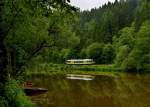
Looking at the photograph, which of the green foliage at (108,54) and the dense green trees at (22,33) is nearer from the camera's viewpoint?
the dense green trees at (22,33)

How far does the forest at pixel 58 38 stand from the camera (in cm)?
1472

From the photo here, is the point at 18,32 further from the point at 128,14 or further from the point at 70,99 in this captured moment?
the point at 128,14

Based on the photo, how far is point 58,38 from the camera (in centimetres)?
3269

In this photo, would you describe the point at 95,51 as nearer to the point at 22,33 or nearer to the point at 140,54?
the point at 140,54

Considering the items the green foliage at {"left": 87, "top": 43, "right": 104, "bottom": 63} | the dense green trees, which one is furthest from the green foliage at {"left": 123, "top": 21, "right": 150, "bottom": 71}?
the dense green trees

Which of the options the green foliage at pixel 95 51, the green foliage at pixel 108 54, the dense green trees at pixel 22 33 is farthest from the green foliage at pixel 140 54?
the dense green trees at pixel 22 33

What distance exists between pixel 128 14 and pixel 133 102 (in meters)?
82.4

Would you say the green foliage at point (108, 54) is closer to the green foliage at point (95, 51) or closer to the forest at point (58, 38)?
the forest at point (58, 38)

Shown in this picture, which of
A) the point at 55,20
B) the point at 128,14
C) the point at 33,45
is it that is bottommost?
the point at 33,45

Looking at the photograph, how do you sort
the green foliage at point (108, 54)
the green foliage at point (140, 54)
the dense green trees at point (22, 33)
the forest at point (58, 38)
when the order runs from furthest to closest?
the green foliage at point (108, 54), the green foliage at point (140, 54), the forest at point (58, 38), the dense green trees at point (22, 33)

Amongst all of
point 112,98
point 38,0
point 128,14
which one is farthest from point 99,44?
point 38,0

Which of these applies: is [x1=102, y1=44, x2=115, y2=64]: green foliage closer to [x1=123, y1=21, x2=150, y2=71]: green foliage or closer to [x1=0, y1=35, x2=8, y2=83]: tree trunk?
[x1=123, y1=21, x2=150, y2=71]: green foliage

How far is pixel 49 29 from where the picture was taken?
100ft

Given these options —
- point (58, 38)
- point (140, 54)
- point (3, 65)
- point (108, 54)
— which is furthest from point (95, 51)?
point (3, 65)
